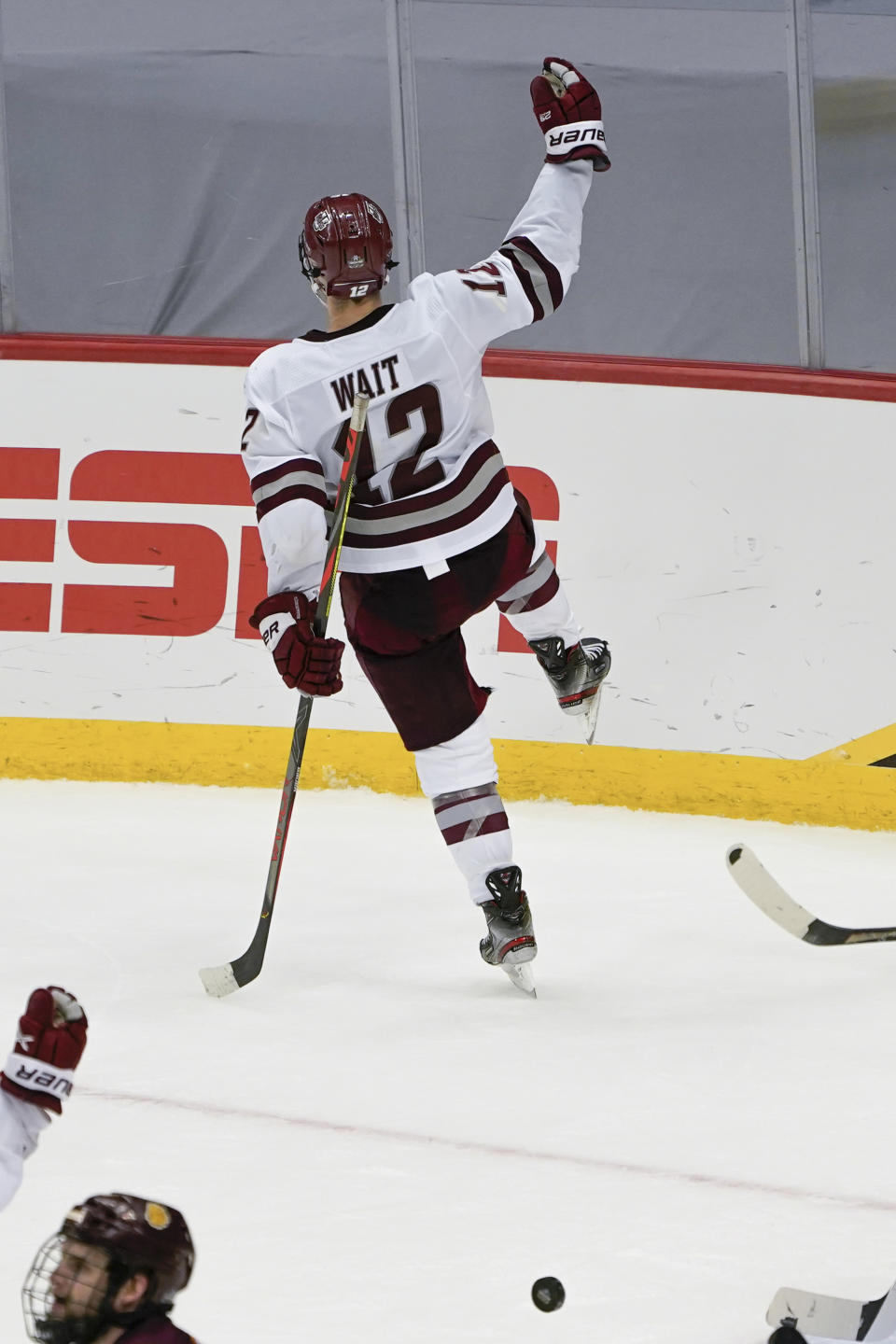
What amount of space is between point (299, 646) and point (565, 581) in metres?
1.70

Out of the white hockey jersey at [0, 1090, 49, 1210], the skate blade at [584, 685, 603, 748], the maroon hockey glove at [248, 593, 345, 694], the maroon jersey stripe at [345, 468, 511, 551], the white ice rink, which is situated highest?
the maroon jersey stripe at [345, 468, 511, 551]

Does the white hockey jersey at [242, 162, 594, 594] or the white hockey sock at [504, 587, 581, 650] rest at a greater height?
the white hockey jersey at [242, 162, 594, 594]

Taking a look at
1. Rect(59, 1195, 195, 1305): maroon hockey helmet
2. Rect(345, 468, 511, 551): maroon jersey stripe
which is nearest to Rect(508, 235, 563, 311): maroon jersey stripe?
Rect(345, 468, 511, 551): maroon jersey stripe

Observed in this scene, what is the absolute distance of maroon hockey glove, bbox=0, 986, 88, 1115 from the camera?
1.20 meters

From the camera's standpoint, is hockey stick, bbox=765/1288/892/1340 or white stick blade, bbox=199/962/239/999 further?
white stick blade, bbox=199/962/239/999

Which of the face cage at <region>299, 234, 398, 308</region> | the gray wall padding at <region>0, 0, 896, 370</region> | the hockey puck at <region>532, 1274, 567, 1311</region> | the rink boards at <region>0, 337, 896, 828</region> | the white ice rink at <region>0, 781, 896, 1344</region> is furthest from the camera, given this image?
the gray wall padding at <region>0, 0, 896, 370</region>

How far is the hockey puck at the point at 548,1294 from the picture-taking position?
147 centimetres

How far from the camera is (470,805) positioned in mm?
2852

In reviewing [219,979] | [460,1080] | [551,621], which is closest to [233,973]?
[219,979]

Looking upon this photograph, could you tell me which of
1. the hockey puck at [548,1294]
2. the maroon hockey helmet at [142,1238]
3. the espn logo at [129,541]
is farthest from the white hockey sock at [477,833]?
the maroon hockey helmet at [142,1238]

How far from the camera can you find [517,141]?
444 cm

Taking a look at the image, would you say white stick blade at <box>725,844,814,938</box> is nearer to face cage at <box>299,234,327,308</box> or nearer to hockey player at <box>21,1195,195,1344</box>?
face cage at <box>299,234,327,308</box>

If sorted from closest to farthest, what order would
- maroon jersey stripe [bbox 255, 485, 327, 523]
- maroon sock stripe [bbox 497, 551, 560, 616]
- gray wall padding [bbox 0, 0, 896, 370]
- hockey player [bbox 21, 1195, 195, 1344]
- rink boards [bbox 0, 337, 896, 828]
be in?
hockey player [bbox 21, 1195, 195, 1344] < maroon jersey stripe [bbox 255, 485, 327, 523] < maroon sock stripe [bbox 497, 551, 560, 616] < rink boards [bbox 0, 337, 896, 828] < gray wall padding [bbox 0, 0, 896, 370]

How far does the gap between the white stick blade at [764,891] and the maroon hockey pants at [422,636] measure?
0.52 meters
